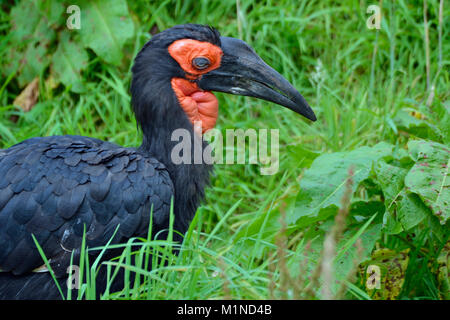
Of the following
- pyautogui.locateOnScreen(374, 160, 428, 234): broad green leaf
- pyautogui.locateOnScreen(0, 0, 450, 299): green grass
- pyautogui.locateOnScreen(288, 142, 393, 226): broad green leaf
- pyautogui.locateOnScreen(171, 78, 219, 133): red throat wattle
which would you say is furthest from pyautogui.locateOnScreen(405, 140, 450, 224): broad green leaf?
pyautogui.locateOnScreen(171, 78, 219, 133): red throat wattle

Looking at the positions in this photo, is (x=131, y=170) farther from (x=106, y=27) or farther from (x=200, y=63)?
(x=106, y=27)

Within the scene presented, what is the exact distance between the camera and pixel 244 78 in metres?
3.21

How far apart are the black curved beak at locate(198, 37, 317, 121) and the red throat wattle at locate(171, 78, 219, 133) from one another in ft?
0.15

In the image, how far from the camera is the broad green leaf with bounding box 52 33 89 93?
4711 millimetres

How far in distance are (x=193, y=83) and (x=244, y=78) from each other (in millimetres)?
278

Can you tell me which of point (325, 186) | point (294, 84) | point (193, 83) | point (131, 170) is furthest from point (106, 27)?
point (325, 186)

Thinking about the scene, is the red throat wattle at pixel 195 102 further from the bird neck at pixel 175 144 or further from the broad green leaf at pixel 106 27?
the broad green leaf at pixel 106 27

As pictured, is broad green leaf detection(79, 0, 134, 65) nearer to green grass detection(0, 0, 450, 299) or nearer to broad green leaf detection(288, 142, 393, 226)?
green grass detection(0, 0, 450, 299)

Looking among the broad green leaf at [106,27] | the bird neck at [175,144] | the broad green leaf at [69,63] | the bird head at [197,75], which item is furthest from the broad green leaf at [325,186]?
the broad green leaf at [69,63]

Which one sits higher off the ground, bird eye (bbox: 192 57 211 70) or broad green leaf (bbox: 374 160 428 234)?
bird eye (bbox: 192 57 211 70)

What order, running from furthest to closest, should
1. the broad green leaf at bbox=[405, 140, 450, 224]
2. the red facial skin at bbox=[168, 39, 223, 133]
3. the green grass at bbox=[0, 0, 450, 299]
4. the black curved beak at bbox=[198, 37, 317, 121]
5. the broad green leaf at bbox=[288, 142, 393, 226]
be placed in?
the green grass at bbox=[0, 0, 450, 299] < the black curved beak at bbox=[198, 37, 317, 121] < the red facial skin at bbox=[168, 39, 223, 133] < the broad green leaf at bbox=[288, 142, 393, 226] < the broad green leaf at bbox=[405, 140, 450, 224]

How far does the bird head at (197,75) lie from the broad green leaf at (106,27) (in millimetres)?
1579

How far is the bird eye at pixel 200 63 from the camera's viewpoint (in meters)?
3.10

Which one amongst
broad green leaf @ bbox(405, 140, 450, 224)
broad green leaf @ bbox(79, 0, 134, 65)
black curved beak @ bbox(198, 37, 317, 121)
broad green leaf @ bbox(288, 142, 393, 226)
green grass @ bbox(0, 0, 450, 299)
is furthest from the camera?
broad green leaf @ bbox(79, 0, 134, 65)
